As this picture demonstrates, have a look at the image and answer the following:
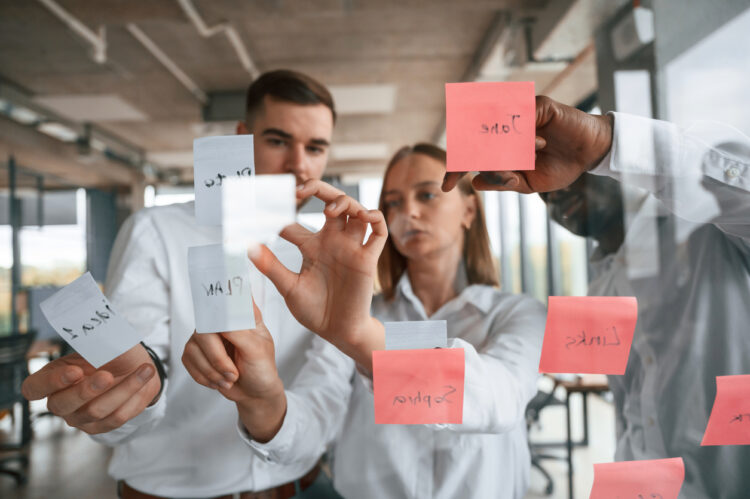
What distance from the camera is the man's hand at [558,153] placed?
0.54 m

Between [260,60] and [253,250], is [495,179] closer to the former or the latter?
[253,250]

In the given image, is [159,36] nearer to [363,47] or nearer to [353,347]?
[363,47]

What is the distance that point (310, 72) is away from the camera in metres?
0.94

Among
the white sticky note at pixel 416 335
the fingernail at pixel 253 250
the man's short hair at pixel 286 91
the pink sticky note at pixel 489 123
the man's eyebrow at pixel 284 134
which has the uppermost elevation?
the man's short hair at pixel 286 91

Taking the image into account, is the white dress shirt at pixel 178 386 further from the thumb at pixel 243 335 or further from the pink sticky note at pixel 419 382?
the pink sticky note at pixel 419 382

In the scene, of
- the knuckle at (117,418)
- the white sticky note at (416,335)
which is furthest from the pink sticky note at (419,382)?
the knuckle at (117,418)

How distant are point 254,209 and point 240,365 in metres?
0.20

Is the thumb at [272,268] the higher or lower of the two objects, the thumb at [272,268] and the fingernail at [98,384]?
the higher

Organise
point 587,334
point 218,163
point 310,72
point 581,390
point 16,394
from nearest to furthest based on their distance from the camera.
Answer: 1. point 218,163
2. point 587,334
3. point 16,394
4. point 581,390
5. point 310,72

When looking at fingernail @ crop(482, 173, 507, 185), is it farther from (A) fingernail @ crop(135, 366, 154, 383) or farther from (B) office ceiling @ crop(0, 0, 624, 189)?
(A) fingernail @ crop(135, 366, 154, 383)

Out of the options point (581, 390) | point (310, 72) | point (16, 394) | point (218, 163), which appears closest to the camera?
point (218, 163)

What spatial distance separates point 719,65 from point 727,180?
0.33 m

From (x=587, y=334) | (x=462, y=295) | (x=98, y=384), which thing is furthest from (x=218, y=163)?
(x=587, y=334)

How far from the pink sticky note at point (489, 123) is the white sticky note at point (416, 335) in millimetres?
206
